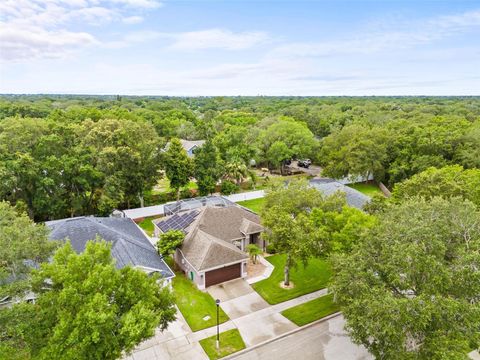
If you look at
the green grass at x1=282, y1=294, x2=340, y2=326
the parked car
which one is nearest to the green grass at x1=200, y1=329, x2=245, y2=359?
the green grass at x1=282, y1=294, x2=340, y2=326

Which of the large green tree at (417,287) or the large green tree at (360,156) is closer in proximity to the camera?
the large green tree at (417,287)

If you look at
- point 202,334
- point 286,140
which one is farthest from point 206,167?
point 202,334

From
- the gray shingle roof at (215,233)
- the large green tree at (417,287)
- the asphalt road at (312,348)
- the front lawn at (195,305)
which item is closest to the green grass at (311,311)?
the asphalt road at (312,348)

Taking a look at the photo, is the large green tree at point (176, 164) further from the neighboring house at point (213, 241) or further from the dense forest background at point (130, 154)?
the neighboring house at point (213, 241)

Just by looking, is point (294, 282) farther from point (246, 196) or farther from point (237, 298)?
point (246, 196)

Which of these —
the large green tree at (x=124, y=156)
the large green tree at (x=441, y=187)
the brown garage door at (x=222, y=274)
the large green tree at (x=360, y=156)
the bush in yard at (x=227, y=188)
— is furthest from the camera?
the large green tree at (x=360, y=156)

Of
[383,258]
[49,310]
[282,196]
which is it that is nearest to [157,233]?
[282,196]

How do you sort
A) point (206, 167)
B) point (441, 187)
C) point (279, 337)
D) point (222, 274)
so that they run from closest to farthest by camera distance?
1. point (279, 337)
2. point (222, 274)
3. point (441, 187)
4. point (206, 167)
